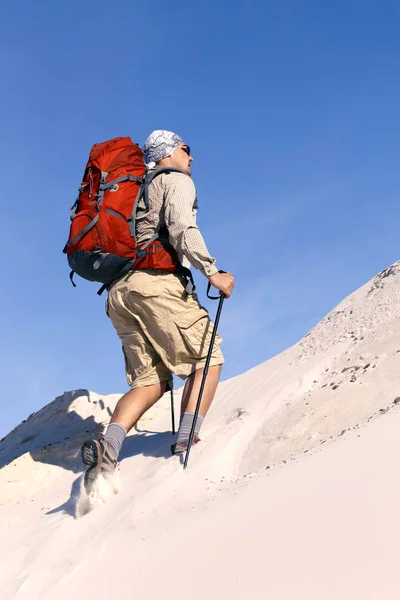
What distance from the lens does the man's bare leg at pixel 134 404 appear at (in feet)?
16.3

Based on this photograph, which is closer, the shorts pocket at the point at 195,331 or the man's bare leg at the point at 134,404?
the man's bare leg at the point at 134,404

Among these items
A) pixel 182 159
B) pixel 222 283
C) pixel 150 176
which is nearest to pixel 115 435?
pixel 222 283

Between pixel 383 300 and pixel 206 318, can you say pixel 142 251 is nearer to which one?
pixel 206 318

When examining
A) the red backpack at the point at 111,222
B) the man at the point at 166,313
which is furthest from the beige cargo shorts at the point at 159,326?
the red backpack at the point at 111,222

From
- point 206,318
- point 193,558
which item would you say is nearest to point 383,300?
point 206,318

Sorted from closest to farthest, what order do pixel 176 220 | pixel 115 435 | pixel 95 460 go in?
pixel 95 460, pixel 115 435, pixel 176 220

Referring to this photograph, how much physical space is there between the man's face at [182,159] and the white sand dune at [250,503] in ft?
6.87

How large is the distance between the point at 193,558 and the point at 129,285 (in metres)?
Answer: 2.28

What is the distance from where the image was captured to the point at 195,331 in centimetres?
513

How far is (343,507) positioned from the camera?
3.12 metres

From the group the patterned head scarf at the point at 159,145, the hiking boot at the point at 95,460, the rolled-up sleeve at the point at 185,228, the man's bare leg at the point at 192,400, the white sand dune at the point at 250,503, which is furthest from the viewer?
the patterned head scarf at the point at 159,145

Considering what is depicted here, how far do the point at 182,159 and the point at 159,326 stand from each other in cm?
136

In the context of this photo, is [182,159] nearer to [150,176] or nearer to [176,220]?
[150,176]

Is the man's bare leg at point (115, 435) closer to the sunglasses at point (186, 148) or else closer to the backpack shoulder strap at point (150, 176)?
the backpack shoulder strap at point (150, 176)
